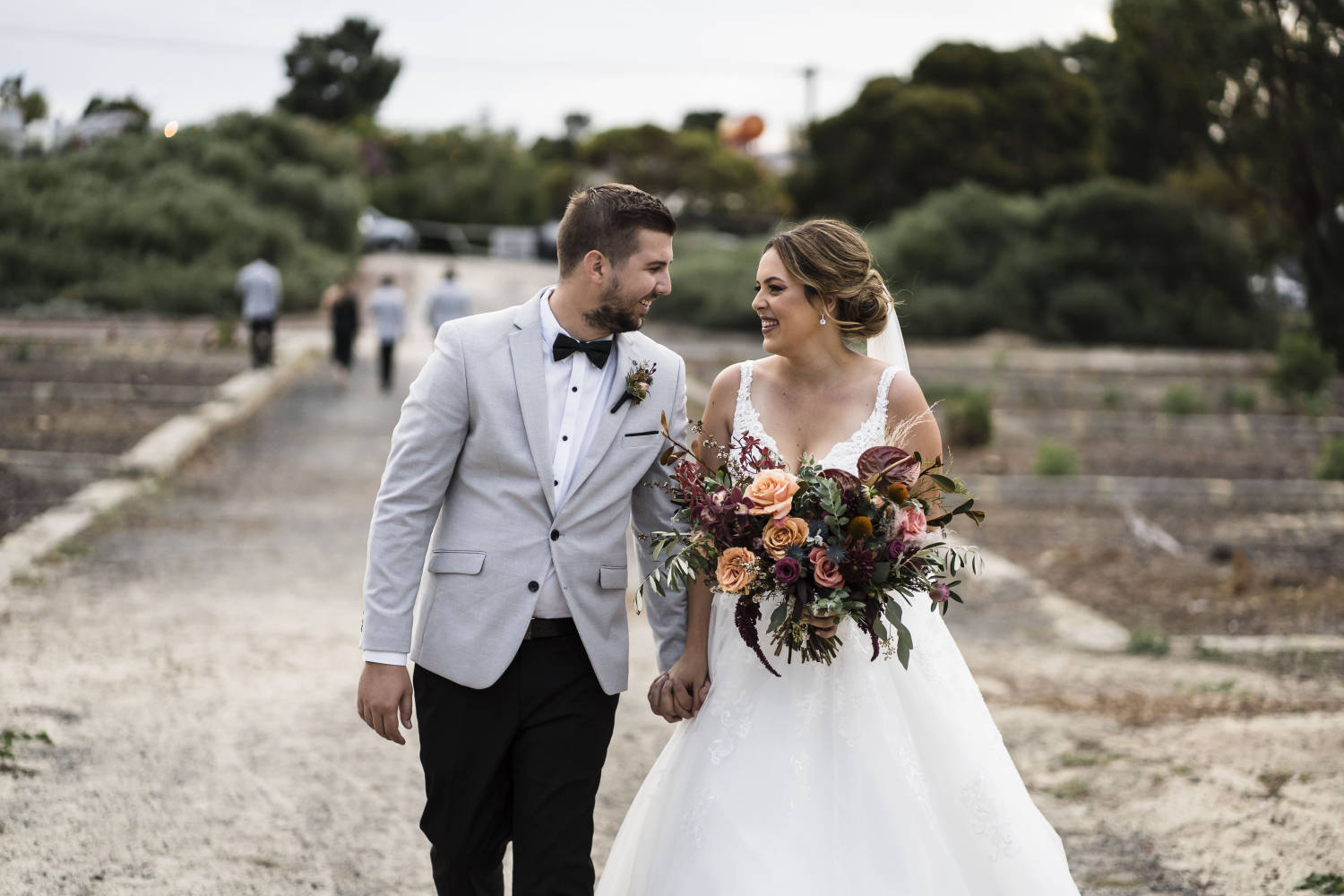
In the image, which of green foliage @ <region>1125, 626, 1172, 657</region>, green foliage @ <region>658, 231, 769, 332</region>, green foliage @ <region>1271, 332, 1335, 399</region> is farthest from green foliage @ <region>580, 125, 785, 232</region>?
green foliage @ <region>1125, 626, 1172, 657</region>

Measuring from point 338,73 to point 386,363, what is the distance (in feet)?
148

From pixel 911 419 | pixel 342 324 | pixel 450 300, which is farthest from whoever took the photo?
pixel 342 324

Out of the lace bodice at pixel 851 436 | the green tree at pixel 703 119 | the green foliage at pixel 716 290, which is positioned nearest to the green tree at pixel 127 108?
the green foliage at pixel 716 290

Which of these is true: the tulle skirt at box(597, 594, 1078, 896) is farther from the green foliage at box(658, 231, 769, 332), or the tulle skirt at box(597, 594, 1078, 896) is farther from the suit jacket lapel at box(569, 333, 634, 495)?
the green foliage at box(658, 231, 769, 332)

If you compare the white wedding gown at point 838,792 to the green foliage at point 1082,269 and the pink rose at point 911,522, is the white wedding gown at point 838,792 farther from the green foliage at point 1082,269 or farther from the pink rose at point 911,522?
the green foliage at point 1082,269

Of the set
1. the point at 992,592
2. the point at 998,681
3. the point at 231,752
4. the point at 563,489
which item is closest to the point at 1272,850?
the point at 998,681

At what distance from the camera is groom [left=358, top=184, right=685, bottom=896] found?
3146mm

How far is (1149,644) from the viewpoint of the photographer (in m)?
7.71

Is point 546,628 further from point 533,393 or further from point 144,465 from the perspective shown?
point 144,465

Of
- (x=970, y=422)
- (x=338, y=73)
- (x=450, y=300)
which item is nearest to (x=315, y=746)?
(x=970, y=422)

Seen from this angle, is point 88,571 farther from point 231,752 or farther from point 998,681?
point 998,681

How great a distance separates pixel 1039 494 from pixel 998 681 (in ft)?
19.7

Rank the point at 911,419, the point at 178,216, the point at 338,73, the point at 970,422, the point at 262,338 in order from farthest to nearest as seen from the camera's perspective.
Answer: the point at 338,73
the point at 178,216
the point at 262,338
the point at 970,422
the point at 911,419

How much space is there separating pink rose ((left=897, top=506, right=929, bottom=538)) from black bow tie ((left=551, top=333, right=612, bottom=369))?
2.69 feet
